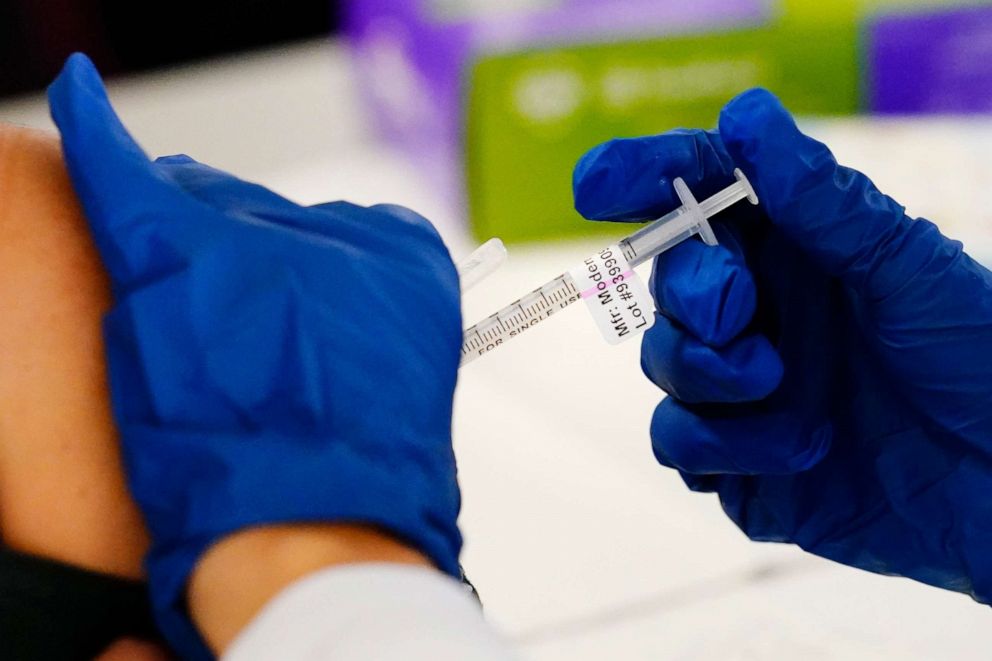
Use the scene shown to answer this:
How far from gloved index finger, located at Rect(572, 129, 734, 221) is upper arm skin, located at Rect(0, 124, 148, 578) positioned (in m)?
0.41

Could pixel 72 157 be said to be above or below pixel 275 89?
above

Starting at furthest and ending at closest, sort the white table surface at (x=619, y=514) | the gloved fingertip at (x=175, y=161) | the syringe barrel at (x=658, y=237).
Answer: the white table surface at (x=619, y=514) < the syringe barrel at (x=658, y=237) < the gloved fingertip at (x=175, y=161)

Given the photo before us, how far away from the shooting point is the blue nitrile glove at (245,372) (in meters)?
0.58

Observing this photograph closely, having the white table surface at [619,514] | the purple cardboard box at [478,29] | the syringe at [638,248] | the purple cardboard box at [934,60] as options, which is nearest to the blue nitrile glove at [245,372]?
the syringe at [638,248]

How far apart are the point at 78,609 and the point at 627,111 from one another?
5.90 feet

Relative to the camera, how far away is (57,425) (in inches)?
25.6

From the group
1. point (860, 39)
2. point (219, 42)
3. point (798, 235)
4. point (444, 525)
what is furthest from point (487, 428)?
point (219, 42)

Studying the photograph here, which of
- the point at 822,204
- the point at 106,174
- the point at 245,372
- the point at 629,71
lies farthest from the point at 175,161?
the point at 629,71

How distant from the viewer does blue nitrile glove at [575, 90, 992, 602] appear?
82 cm

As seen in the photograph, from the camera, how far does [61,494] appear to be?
2.12 feet

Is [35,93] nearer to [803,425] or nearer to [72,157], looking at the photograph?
[72,157]

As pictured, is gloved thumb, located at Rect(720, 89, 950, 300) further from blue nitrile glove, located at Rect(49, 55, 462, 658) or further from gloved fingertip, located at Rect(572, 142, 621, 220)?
blue nitrile glove, located at Rect(49, 55, 462, 658)

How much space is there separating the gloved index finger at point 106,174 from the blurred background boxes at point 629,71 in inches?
60.3

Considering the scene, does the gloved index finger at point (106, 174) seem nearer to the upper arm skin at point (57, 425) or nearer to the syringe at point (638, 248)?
the upper arm skin at point (57, 425)
